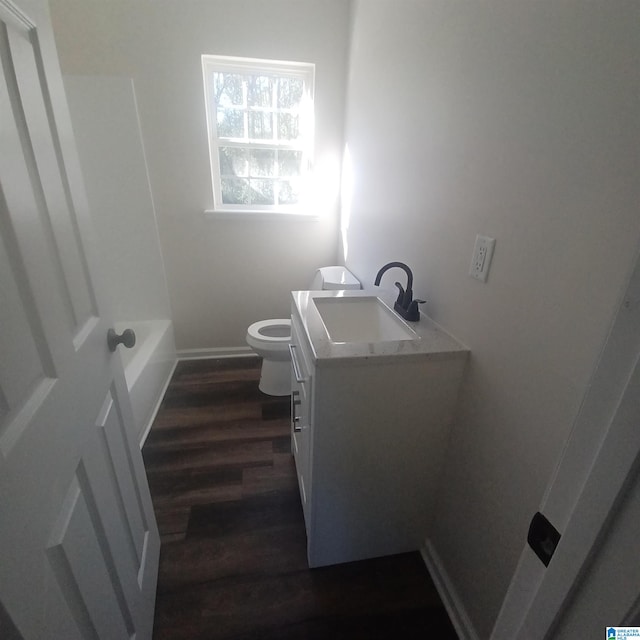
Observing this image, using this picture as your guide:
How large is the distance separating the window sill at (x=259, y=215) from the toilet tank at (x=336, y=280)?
0.46 metres

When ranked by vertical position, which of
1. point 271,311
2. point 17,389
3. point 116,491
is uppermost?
point 17,389

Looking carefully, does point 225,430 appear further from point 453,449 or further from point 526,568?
point 526,568

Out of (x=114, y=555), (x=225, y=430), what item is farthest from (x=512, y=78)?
(x=225, y=430)

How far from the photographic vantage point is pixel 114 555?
31.8 inches

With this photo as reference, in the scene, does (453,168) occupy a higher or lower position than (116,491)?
higher

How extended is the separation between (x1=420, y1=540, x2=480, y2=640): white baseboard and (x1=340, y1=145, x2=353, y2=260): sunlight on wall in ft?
5.80

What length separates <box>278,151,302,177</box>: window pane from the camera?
7.97 ft

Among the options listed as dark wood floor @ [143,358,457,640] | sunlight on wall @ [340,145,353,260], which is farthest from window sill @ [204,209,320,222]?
dark wood floor @ [143,358,457,640]

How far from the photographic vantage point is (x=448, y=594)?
1186mm

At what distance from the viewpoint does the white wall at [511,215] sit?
2.13 feet

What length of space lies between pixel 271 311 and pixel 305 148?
1.26m

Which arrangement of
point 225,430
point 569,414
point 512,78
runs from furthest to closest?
point 225,430, point 512,78, point 569,414

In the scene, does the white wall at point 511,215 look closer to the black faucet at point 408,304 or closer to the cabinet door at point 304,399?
the black faucet at point 408,304

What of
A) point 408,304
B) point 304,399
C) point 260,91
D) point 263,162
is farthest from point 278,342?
point 260,91
